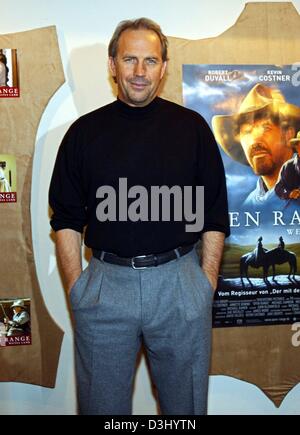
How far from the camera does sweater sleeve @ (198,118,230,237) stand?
1654mm

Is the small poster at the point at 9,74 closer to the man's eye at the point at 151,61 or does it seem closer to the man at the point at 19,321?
the man's eye at the point at 151,61

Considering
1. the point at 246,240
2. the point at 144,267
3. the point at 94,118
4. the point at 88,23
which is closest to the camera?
the point at 144,267

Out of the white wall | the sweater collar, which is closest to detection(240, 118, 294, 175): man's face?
the white wall

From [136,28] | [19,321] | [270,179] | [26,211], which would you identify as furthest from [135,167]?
[19,321]

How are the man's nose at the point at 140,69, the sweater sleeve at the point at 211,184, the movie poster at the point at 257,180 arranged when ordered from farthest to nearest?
the movie poster at the point at 257,180 < the sweater sleeve at the point at 211,184 < the man's nose at the point at 140,69

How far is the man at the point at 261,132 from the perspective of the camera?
205cm

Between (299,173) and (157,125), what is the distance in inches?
29.0

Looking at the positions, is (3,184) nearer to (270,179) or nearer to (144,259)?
(144,259)

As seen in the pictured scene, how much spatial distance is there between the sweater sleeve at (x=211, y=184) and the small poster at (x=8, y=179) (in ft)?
2.42

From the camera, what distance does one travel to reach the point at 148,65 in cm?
156

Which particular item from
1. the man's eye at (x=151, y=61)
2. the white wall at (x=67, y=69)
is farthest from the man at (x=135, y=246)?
the white wall at (x=67, y=69)

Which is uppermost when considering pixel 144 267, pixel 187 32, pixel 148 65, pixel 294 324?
pixel 187 32
